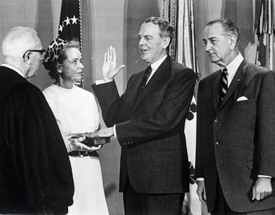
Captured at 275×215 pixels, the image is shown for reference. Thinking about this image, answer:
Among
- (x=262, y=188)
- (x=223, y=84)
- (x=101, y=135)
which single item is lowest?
(x=262, y=188)

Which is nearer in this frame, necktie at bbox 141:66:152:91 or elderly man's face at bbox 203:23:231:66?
elderly man's face at bbox 203:23:231:66

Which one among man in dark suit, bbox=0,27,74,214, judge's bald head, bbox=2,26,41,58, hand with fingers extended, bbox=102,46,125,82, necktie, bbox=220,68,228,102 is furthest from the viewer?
hand with fingers extended, bbox=102,46,125,82

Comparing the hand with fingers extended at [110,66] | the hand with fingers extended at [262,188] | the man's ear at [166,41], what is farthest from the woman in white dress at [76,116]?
the hand with fingers extended at [262,188]

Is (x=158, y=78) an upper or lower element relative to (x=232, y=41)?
lower

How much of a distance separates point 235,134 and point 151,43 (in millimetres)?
852

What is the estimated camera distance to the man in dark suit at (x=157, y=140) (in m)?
2.51

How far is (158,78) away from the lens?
263 cm

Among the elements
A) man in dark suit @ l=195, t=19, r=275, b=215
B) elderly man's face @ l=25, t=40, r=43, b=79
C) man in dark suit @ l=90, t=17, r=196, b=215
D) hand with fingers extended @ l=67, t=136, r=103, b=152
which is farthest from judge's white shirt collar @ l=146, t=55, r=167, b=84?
elderly man's face @ l=25, t=40, r=43, b=79

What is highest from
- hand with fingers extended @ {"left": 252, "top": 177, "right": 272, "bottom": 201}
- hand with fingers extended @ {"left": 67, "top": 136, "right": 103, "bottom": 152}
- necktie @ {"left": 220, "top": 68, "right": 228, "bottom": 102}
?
necktie @ {"left": 220, "top": 68, "right": 228, "bottom": 102}

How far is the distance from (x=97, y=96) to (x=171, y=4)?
33.8 inches

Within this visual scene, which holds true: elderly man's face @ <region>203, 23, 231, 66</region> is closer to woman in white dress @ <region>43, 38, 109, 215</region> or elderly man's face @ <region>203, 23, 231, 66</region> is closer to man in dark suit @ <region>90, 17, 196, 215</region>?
man in dark suit @ <region>90, 17, 196, 215</region>

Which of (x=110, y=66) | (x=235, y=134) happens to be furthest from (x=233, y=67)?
(x=110, y=66)

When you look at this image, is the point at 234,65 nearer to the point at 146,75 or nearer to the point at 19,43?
the point at 146,75

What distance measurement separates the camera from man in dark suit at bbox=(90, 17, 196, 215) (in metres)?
2.51
